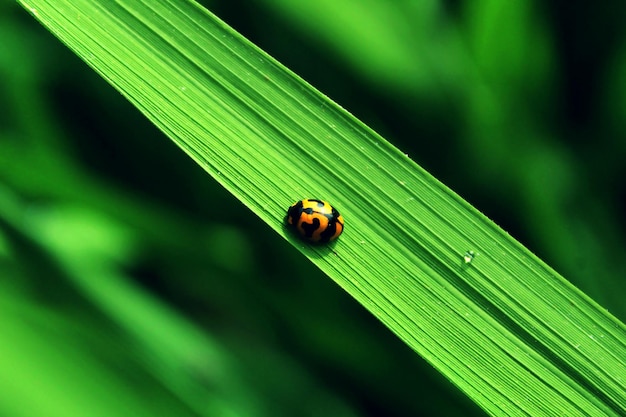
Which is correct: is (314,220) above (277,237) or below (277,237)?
below

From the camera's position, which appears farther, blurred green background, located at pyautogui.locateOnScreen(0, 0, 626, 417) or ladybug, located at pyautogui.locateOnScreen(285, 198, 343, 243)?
blurred green background, located at pyautogui.locateOnScreen(0, 0, 626, 417)

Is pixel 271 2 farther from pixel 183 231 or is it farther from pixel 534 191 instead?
pixel 534 191

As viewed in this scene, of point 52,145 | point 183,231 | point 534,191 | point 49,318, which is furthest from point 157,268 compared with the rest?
point 534,191

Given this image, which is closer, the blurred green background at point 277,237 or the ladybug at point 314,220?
the ladybug at point 314,220

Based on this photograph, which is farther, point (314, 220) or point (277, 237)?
point (277, 237)
